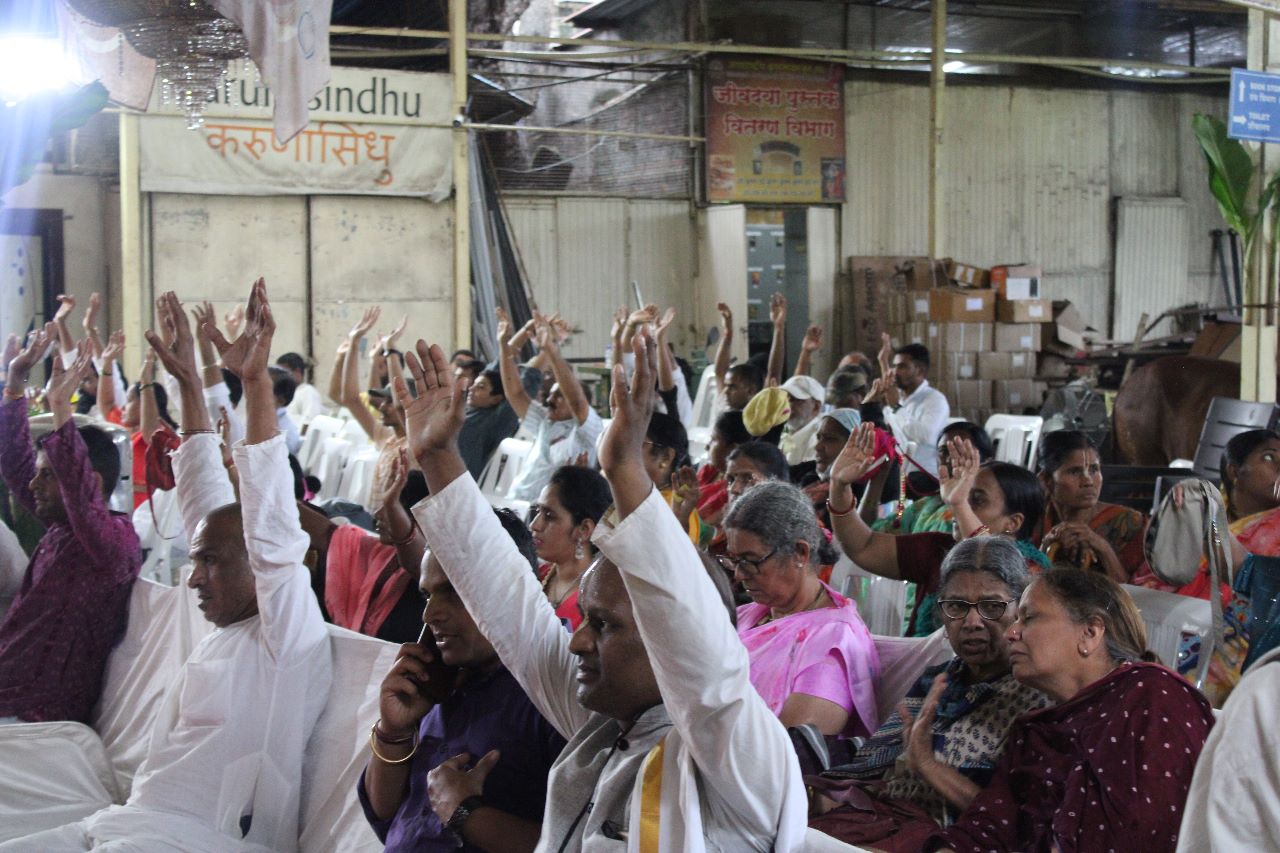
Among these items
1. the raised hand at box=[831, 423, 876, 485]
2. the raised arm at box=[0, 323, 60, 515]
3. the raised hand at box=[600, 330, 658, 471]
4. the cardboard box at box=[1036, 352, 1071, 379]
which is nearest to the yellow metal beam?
the cardboard box at box=[1036, 352, 1071, 379]

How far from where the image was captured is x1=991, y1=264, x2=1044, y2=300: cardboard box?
13828 millimetres

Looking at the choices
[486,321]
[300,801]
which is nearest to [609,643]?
Result: [300,801]

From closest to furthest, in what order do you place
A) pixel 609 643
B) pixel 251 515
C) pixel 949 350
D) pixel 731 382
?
pixel 609 643 < pixel 251 515 < pixel 731 382 < pixel 949 350

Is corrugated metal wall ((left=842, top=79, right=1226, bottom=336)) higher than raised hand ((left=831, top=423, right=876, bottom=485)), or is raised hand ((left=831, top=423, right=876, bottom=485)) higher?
corrugated metal wall ((left=842, top=79, right=1226, bottom=336))

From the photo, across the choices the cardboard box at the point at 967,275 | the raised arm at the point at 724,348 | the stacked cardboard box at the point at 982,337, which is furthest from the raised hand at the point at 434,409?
the cardboard box at the point at 967,275

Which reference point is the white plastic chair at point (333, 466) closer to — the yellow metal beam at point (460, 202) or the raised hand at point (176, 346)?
the yellow metal beam at point (460, 202)

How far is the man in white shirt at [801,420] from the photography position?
5824 mm

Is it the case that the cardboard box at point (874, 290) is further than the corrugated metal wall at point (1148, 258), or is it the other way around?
the corrugated metal wall at point (1148, 258)

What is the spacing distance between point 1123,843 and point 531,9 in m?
13.9

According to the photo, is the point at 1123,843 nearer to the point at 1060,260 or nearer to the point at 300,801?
the point at 300,801

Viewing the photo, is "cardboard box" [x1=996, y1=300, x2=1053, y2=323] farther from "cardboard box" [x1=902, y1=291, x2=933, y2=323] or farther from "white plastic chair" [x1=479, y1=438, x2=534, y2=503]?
"white plastic chair" [x1=479, y1=438, x2=534, y2=503]

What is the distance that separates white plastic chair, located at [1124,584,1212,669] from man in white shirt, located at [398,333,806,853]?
153 cm

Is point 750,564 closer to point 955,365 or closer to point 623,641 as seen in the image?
point 623,641

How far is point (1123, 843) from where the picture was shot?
199 centimetres
